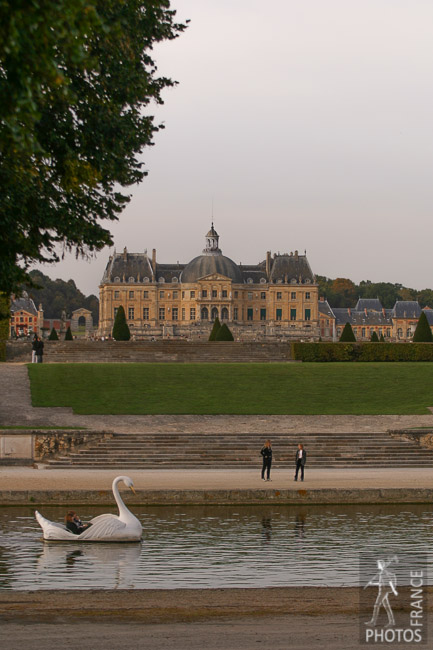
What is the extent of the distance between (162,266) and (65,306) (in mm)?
28524

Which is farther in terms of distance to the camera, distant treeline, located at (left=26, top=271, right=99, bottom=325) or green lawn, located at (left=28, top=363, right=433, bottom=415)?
distant treeline, located at (left=26, top=271, right=99, bottom=325)

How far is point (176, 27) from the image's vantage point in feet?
55.5

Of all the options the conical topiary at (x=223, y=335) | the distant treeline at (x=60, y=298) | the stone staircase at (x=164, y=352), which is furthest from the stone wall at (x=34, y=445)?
the distant treeline at (x=60, y=298)

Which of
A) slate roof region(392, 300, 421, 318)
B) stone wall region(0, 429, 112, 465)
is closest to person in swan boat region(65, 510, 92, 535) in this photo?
stone wall region(0, 429, 112, 465)

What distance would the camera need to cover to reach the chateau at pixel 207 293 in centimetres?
12569

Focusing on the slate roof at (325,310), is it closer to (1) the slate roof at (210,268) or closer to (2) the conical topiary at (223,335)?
(1) the slate roof at (210,268)

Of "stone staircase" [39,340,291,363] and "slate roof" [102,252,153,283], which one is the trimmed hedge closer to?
"stone staircase" [39,340,291,363]

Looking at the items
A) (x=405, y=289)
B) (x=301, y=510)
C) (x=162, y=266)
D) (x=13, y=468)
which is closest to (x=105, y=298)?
(x=162, y=266)

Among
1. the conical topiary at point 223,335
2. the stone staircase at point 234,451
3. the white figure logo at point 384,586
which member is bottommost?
the stone staircase at point 234,451

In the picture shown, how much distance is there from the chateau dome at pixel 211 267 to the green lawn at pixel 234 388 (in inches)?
3256

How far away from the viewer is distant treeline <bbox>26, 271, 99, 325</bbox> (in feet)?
498

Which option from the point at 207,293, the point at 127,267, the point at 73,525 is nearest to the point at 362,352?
the point at 73,525

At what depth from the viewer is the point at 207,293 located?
126 m

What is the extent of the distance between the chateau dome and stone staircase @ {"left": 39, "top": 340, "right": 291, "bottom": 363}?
70.1 m
